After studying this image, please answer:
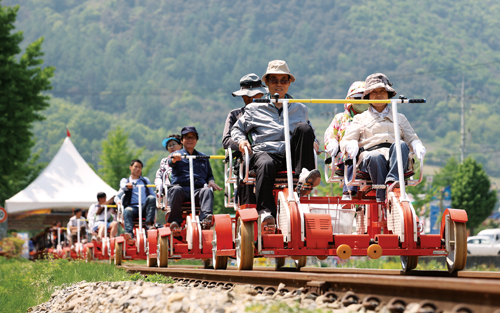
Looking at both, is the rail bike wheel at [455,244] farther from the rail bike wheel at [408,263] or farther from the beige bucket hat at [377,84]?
the beige bucket hat at [377,84]

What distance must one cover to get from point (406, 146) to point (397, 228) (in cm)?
102

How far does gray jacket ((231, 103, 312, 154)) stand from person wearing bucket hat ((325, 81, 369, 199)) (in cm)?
45

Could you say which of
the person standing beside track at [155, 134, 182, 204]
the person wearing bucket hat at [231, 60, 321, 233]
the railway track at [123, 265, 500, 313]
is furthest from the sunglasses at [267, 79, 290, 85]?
→ the person standing beside track at [155, 134, 182, 204]

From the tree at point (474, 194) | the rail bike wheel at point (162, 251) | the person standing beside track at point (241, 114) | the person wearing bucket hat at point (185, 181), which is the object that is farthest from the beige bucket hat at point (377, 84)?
the tree at point (474, 194)

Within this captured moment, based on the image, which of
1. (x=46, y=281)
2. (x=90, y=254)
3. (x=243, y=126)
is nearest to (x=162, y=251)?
(x=46, y=281)

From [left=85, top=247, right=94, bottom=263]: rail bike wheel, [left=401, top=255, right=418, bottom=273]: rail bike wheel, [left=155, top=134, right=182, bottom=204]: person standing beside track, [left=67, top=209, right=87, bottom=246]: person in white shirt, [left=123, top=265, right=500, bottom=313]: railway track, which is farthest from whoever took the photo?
[left=67, top=209, right=87, bottom=246]: person in white shirt

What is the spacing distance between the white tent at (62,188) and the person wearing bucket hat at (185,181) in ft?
61.5

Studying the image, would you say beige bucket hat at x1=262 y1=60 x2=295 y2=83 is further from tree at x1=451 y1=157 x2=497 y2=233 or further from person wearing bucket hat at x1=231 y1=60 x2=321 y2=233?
tree at x1=451 y1=157 x2=497 y2=233

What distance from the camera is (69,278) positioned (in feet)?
29.9

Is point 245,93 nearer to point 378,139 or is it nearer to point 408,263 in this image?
point 378,139

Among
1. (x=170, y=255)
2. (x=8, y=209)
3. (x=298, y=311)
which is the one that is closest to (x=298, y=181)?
(x=298, y=311)

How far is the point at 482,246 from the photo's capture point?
44500 mm

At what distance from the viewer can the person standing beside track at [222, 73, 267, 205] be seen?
8117 millimetres

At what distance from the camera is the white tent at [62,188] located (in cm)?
2919
